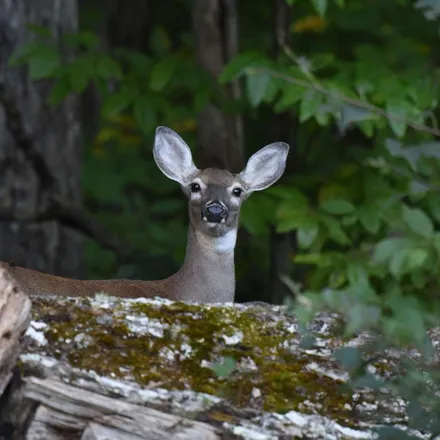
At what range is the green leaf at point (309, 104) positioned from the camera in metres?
6.99

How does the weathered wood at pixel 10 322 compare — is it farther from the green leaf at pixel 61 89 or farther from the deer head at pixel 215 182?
the green leaf at pixel 61 89

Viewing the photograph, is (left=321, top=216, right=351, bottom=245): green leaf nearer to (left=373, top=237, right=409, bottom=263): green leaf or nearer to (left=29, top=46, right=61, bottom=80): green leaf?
(left=29, top=46, right=61, bottom=80): green leaf

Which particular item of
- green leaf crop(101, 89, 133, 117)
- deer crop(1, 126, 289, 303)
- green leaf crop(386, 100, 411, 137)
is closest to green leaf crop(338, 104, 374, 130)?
green leaf crop(386, 100, 411, 137)

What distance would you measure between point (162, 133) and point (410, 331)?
4835 mm

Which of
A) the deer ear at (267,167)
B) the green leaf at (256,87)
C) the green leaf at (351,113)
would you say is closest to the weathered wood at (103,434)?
the green leaf at (351,113)

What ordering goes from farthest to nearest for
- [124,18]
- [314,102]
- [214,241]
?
[124,18] < [214,241] < [314,102]

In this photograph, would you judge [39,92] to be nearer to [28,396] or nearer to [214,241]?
[214,241]

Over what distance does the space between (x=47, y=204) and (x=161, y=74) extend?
196 cm

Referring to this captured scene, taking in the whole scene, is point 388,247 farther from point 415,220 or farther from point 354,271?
point 354,271

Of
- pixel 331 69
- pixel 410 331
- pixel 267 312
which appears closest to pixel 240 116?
pixel 331 69

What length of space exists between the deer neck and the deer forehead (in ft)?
0.99

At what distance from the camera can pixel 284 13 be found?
959cm

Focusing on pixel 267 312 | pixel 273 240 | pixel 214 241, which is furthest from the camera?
pixel 273 240

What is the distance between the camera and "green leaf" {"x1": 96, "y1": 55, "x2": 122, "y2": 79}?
8.45 meters
